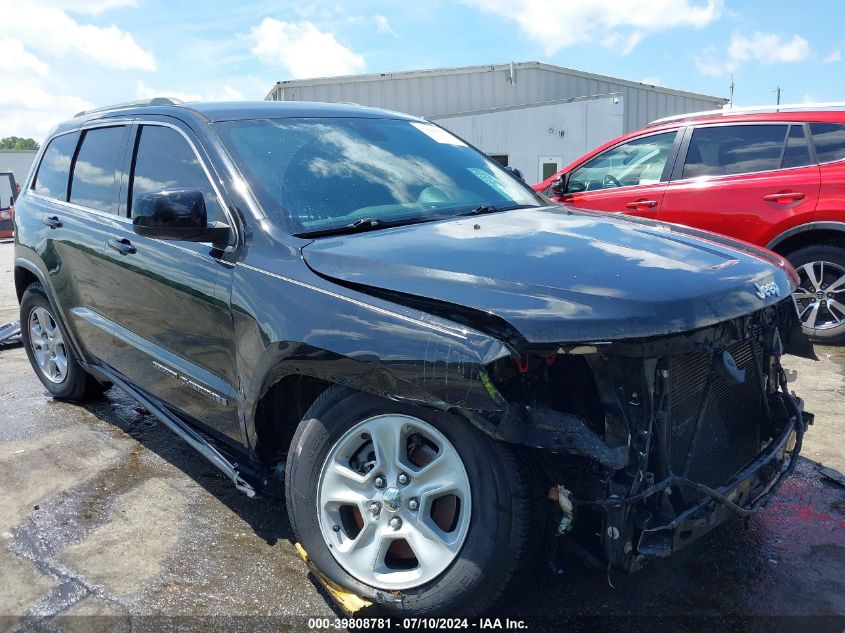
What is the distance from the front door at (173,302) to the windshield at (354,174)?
9.4 inches

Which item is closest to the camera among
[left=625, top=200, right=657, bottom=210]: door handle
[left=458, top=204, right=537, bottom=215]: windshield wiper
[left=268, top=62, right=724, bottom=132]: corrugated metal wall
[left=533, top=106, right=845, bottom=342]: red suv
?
[left=458, top=204, right=537, bottom=215]: windshield wiper

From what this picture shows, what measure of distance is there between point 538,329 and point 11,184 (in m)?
24.7

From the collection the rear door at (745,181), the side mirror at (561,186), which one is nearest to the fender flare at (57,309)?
the side mirror at (561,186)

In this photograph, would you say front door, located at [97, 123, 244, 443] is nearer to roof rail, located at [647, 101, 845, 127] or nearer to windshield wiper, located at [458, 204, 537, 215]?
windshield wiper, located at [458, 204, 537, 215]

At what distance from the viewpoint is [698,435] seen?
7.84ft

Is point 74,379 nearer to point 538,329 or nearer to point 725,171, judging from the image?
point 538,329

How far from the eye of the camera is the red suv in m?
5.56

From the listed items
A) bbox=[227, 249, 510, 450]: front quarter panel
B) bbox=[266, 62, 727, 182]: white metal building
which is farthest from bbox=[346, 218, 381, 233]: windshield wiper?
bbox=[266, 62, 727, 182]: white metal building

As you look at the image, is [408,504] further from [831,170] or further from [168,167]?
[831,170]

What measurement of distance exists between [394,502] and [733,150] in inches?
196

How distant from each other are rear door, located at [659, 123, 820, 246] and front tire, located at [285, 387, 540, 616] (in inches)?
176

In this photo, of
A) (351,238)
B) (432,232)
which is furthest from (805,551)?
(351,238)

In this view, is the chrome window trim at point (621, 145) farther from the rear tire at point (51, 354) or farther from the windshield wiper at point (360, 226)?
the rear tire at point (51, 354)

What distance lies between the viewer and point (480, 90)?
21312mm
